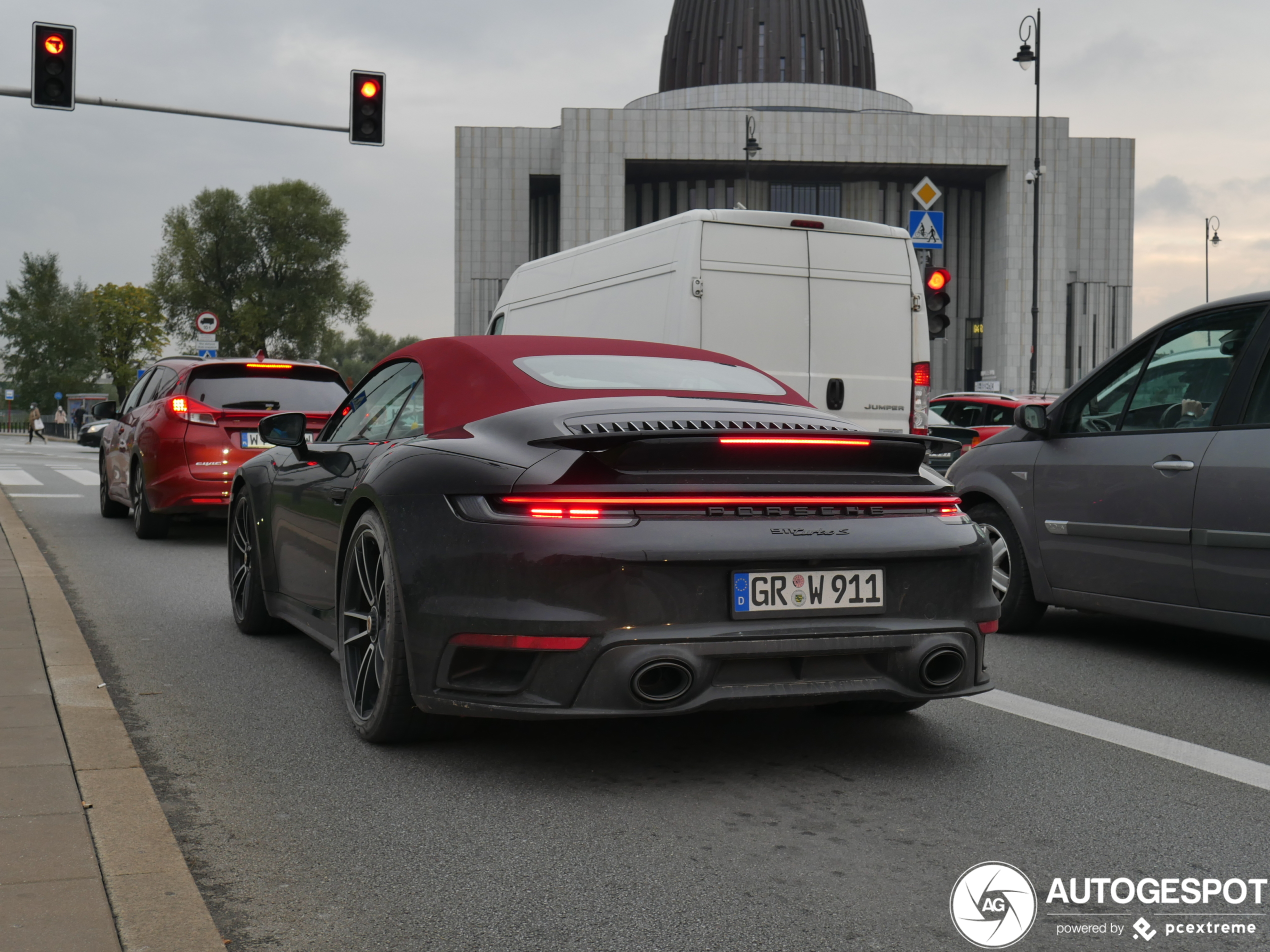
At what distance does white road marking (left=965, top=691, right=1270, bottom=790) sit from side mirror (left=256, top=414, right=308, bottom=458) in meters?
2.93

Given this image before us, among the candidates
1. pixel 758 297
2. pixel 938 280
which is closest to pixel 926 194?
pixel 938 280

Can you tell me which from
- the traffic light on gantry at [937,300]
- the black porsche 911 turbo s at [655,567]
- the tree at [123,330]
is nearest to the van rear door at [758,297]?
the traffic light on gantry at [937,300]

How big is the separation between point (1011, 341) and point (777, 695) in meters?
68.1

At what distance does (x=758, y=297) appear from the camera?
1066 cm

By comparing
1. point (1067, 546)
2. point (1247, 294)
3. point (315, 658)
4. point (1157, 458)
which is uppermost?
point (1247, 294)

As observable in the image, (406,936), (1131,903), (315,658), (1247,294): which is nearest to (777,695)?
(1131,903)

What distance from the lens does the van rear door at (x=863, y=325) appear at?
1088 cm

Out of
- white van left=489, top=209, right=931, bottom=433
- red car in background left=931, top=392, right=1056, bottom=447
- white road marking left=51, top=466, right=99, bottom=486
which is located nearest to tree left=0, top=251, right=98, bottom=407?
white road marking left=51, top=466, right=99, bottom=486

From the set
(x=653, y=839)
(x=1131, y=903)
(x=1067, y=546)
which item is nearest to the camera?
(x=1131, y=903)

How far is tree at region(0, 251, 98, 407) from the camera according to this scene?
102m

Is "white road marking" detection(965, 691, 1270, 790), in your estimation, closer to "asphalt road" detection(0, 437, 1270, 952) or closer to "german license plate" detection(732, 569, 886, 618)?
"asphalt road" detection(0, 437, 1270, 952)

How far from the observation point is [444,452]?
13.8 ft

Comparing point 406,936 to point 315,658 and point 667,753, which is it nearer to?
point 667,753

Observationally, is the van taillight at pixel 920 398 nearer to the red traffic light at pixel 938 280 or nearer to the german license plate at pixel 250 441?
the red traffic light at pixel 938 280
